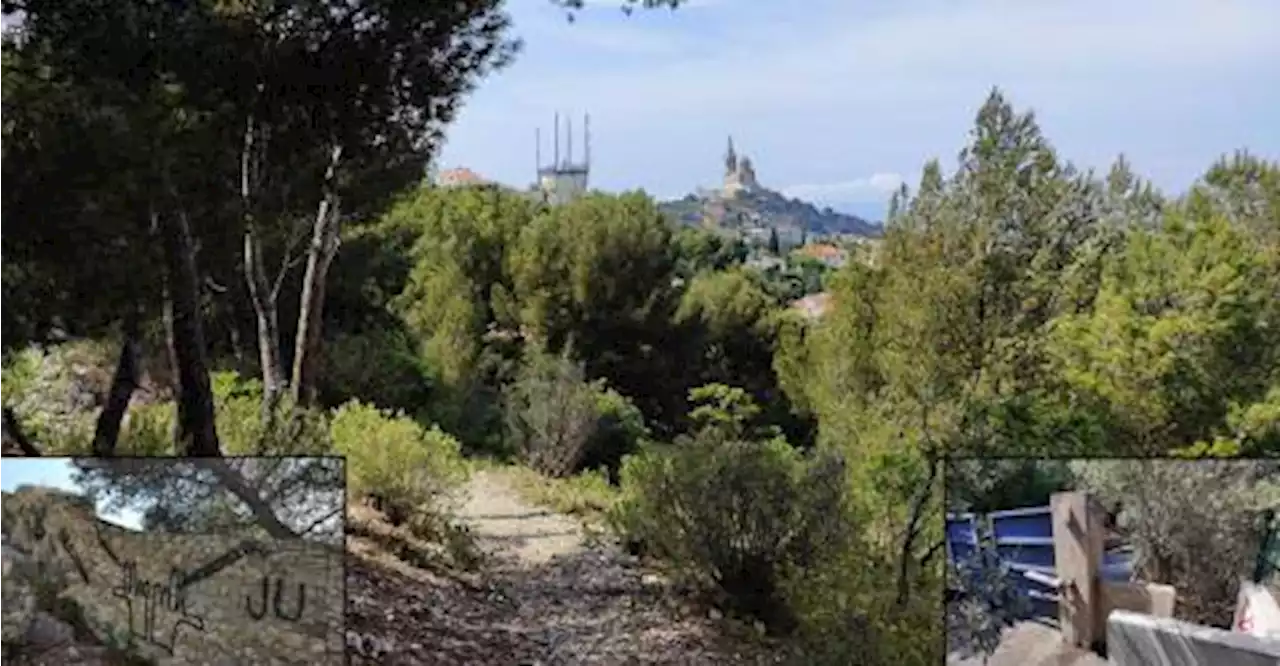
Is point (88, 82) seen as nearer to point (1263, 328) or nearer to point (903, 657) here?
point (903, 657)

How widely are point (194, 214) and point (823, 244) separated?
1.75 m

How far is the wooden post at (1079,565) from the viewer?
2.96m

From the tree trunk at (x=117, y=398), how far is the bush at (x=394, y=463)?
21.1 inches

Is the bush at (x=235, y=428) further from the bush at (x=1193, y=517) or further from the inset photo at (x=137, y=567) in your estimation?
the bush at (x=1193, y=517)

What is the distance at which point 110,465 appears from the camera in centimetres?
291

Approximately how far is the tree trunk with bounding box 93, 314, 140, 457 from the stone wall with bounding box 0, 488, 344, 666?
919mm

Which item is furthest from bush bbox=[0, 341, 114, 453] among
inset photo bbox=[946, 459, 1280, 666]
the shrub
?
inset photo bbox=[946, 459, 1280, 666]

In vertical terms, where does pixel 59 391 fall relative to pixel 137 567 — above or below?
above

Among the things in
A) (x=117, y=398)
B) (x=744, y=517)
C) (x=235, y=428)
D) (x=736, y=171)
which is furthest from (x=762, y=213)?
(x=117, y=398)

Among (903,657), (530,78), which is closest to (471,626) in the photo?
(903,657)

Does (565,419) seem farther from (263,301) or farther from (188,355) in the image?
(188,355)

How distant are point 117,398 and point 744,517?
162 centimetres

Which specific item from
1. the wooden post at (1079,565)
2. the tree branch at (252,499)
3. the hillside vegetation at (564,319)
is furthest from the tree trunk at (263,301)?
the wooden post at (1079,565)

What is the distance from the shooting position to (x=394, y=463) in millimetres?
4125
